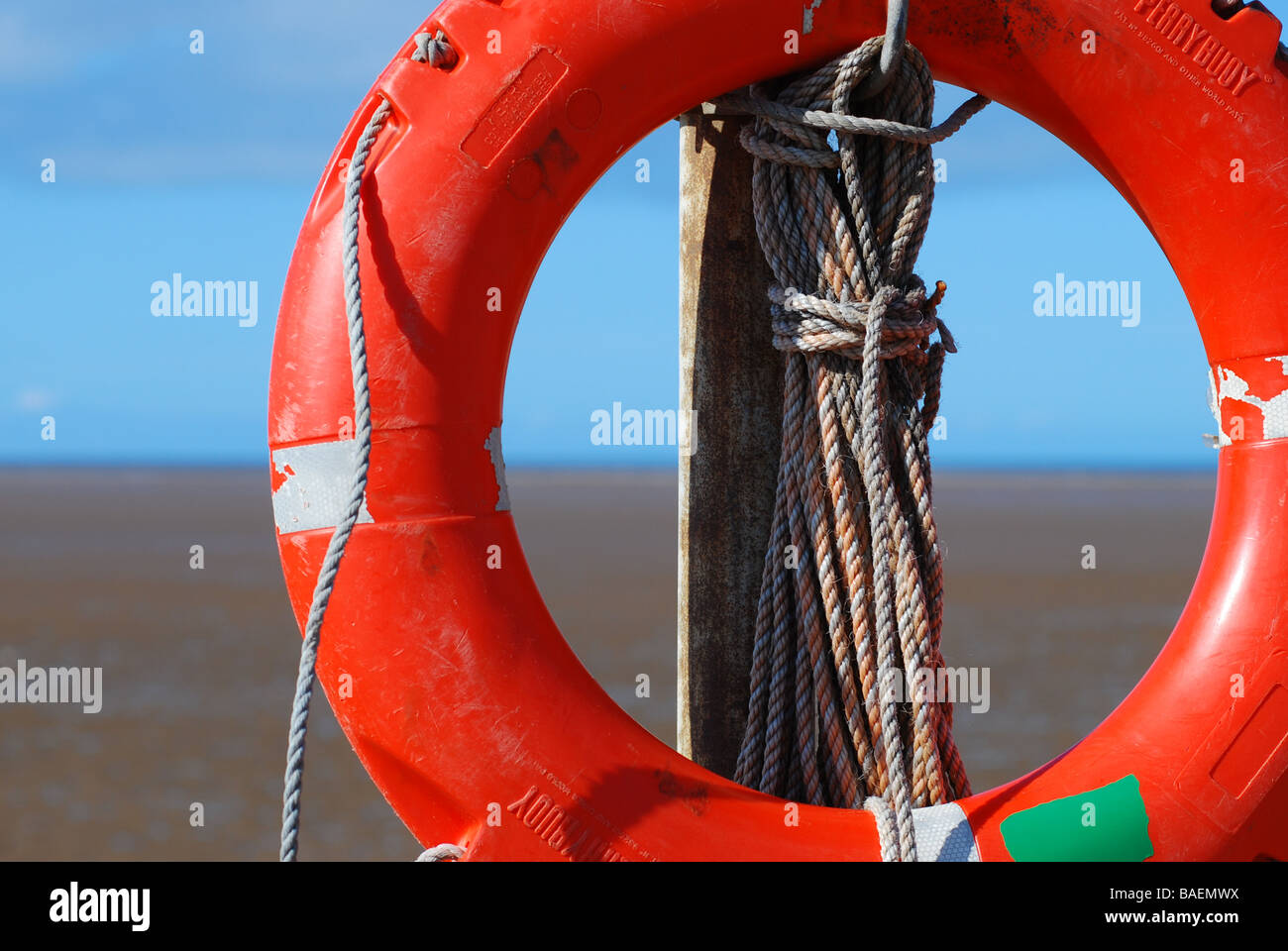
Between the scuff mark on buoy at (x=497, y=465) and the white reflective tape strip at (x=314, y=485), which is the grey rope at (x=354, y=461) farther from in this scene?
the scuff mark on buoy at (x=497, y=465)

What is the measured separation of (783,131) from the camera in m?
1.77

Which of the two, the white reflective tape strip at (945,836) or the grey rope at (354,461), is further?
the white reflective tape strip at (945,836)

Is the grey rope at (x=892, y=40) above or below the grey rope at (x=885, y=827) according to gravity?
above

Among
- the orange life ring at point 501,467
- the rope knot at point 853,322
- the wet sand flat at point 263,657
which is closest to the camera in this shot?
the orange life ring at point 501,467

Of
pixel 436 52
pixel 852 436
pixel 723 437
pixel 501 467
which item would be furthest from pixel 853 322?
pixel 436 52

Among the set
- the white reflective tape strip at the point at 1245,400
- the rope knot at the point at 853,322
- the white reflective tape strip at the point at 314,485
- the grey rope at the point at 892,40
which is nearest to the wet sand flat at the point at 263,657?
the white reflective tape strip at the point at 1245,400

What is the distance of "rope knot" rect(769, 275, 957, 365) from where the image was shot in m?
1.74

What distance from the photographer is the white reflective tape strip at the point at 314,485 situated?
163 cm

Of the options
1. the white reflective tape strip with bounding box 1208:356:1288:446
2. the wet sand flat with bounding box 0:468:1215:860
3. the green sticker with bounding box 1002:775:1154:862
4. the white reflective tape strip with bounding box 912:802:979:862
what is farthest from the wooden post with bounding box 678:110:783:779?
the wet sand flat with bounding box 0:468:1215:860

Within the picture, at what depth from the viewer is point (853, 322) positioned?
174 cm

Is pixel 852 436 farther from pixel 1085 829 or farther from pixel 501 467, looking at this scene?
pixel 1085 829

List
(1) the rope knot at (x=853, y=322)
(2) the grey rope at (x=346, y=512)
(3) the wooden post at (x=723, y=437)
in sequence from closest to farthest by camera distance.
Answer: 1. (2) the grey rope at (x=346, y=512)
2. (1) the rope knot at (x=853, y=322)
3. (3) the wooden post at (x=723, y=437)

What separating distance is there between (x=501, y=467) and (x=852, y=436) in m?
0.47
